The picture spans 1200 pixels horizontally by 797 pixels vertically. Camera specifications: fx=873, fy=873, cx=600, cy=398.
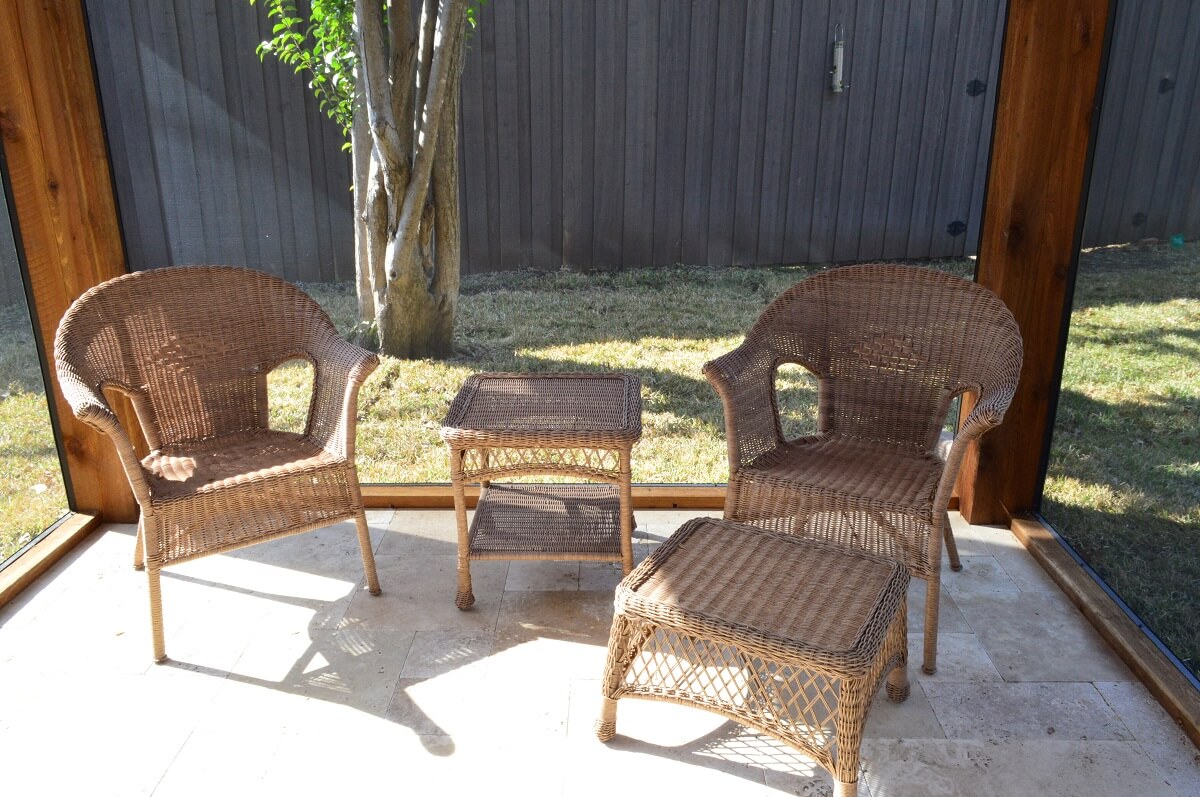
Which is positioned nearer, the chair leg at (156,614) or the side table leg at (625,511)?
the chair leg at (156,614)

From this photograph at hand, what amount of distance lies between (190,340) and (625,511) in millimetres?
1217

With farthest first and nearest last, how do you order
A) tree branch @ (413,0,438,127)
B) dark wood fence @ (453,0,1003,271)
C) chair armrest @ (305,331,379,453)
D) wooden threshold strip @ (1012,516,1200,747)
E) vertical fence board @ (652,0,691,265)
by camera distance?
1. vertical fence board @ (652,0,691,265)
2. dark wood fence @ (453,0,1003,271)
3. tree branch @ (413,0,438,127)
4. chair armrest @ (305,331,379,453)
5. wooden threshold strip @ (1012,516,1200,747)

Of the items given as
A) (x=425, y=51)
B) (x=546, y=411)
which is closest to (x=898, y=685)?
(x=546, y=411)

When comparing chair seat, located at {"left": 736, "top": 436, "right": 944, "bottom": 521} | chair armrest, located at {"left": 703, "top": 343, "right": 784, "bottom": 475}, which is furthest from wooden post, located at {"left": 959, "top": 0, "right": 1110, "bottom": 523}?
chair armrest, located at {"left": 703, "top": 343, "right": 784, "bottom": 475}

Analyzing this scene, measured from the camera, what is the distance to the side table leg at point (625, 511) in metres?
2.04

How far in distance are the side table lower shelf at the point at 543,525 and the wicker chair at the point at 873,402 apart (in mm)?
396

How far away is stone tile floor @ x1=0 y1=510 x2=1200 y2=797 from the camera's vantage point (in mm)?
1604

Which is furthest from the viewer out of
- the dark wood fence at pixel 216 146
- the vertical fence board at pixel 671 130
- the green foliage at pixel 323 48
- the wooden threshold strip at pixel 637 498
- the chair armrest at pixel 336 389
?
the vertical fence board at pixel 671 130

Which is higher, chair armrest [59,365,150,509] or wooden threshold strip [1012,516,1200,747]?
chair armrest [59,365,150,509]

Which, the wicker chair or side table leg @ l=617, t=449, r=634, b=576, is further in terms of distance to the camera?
side table leg @ l=617, t=449, r=634, b=576

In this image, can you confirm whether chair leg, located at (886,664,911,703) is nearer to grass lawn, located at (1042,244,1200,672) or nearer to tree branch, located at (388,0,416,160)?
grass lawn, located at (1042,244,1200,672)

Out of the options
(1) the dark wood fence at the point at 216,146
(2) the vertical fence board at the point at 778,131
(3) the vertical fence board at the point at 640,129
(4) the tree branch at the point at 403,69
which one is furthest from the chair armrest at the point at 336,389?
(2) the vertical fence board at the point at 778,131

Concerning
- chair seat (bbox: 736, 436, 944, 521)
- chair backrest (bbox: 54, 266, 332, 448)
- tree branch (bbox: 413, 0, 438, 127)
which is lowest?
chair seat (bbox: 736, 436, 944, 521)

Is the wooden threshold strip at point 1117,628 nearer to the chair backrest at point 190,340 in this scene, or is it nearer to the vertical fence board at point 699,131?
the chair backrest at point 190,340
